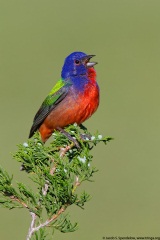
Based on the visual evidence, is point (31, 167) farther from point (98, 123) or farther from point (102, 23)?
point (102, 23)

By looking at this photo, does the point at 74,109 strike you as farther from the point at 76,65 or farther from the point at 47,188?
the point at 47,188

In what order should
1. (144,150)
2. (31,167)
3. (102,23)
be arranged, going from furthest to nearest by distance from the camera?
(102,23)
(144,150)
(31,167)

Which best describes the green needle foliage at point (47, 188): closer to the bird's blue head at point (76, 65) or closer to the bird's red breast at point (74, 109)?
the bird's red breast at point (74, 109)

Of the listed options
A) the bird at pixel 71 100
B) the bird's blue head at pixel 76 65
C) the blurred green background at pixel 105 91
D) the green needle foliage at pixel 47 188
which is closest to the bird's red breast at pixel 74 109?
the bird at pixel 71 100

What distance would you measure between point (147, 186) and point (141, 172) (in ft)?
2.44

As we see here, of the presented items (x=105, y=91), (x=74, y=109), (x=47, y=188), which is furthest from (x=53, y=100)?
(x=105, y=91)

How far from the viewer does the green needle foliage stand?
12.5 ft

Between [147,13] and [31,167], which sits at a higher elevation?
[147,13]

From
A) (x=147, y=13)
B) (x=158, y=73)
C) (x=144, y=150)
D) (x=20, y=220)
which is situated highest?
(x=147, y=13)

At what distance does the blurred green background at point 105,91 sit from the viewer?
11.2m

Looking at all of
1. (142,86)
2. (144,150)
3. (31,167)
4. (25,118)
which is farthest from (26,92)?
(31,167)

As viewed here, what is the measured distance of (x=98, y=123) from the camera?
666 inches

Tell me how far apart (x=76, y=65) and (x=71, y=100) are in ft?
1.72

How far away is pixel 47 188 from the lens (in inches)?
157
